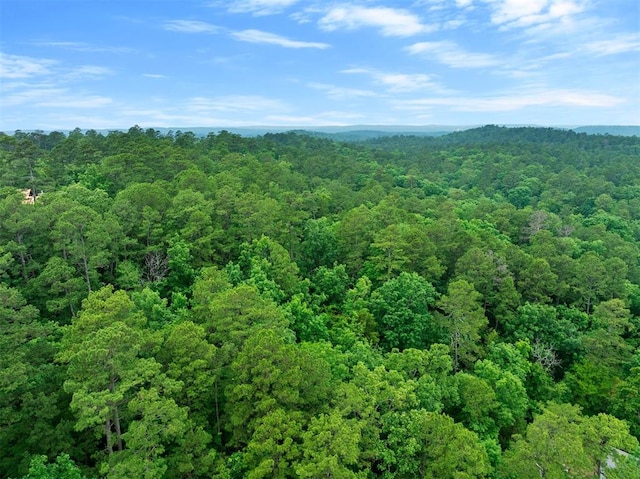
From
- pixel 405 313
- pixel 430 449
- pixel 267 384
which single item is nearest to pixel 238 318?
pixel 267 384

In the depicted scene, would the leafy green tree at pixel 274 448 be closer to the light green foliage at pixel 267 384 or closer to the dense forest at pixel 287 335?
the dense forest at pixel 287 335

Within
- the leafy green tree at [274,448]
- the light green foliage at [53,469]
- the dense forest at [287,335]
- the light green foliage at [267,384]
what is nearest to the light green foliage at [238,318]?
the dense forest at [287,335]

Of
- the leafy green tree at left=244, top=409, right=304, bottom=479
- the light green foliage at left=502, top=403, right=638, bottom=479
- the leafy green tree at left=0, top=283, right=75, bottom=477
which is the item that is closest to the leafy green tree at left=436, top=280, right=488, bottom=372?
the light green foliage at left=502, top=403, right=638, bottom=479

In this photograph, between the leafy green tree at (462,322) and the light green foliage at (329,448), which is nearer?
the light green foliage at (329,448)

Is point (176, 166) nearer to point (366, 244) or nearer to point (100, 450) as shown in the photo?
point (366, 244)

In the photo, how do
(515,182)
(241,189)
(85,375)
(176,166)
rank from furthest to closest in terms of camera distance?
(515,182) → (176,166) → (241,189) → (85,375)

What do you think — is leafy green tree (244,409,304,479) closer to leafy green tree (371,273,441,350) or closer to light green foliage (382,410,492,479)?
light green foliage (382,410,492,479)

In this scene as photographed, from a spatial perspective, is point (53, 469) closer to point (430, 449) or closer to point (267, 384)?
point (267, 384)

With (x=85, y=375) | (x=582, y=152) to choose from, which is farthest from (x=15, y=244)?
(x=582, y=152)

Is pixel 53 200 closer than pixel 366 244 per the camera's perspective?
Yes
